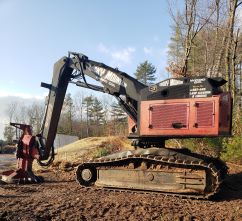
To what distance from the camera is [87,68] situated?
493 inches

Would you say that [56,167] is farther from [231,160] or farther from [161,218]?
[161,218]

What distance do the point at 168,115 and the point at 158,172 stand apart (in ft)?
4.68

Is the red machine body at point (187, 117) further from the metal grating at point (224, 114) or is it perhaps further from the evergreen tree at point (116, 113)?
the evergreen tree at point (116, 113)

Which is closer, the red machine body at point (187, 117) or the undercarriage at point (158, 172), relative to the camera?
the red machine body at point (187, 117)

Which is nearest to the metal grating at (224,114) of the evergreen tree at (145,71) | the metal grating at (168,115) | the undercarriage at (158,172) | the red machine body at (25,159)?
the metal grating at (168,115)

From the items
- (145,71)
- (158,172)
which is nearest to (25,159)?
(158,172)

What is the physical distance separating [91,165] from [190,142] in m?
7.12

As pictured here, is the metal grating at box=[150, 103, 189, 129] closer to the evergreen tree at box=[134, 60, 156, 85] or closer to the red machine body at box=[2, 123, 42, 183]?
the red machine body at box=[2, 123, 42, 183]

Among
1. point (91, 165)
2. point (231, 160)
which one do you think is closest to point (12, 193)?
point (91, 165)

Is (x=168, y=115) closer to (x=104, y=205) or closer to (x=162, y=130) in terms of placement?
(x=162, y=130)

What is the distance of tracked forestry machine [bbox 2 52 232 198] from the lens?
9.73 metres

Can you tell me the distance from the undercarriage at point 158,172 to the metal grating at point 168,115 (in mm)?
631

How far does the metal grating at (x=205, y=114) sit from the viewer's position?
31.5 ft

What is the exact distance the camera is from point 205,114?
968 cm
